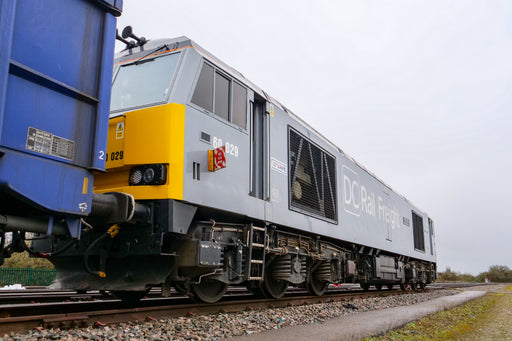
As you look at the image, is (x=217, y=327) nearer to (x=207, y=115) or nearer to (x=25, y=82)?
(x=207, y=115)

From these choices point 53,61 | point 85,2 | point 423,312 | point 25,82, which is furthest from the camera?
point 423,312

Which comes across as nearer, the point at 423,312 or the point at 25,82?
the point at 25,82

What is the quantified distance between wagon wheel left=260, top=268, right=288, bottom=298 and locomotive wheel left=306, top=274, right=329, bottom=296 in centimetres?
105

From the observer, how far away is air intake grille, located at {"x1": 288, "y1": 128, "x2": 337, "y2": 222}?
814 cm

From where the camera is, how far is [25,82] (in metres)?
3.50

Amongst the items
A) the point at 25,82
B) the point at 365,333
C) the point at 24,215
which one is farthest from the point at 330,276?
the point at 25,82

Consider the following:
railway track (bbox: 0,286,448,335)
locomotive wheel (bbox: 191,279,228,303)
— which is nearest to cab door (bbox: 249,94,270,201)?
locomotive wheel (bbox: 191,279,228,303)

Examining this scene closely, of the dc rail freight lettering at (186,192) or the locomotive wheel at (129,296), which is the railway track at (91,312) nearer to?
the locomotive wheel at (129,296)

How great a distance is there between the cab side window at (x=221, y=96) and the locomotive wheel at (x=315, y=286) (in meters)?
4.23

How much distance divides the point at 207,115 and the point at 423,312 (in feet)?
15.7

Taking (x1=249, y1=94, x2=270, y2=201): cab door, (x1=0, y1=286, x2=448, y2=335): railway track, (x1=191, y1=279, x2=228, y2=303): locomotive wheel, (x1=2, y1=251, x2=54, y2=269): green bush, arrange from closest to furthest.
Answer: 1. (x1=0, y1=286, x2=448, y2=335): railway track
2. (x1=191, y1=279, x2=228, y2=303): locomotive wheel
3. (x1=249, y1=94, x2=270, y2=201): cab door
4. (x1=2, y1=251, x2=54, y2=269): green bush

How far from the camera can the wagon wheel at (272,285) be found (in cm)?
757

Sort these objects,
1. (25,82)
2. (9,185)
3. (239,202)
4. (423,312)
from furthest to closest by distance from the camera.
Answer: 1. (423,312)
2. (239,202)
3. (25,82)
4. (9,185)

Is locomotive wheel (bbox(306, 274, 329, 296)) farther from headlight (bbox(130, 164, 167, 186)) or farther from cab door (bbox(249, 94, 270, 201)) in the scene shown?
headlight (bbox(130, 164, 167, 186))
